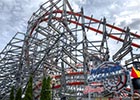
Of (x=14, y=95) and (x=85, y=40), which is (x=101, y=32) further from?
(x=14, y=95)

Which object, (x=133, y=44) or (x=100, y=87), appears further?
(x=133, y=44)

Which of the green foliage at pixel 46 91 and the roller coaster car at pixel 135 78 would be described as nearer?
the roller coaster car at pixel 135 78

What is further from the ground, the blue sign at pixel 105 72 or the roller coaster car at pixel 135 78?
the blue sign at pixel 105 72

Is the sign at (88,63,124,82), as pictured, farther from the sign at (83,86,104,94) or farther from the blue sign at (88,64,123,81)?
the sign at (83,86,104,94)

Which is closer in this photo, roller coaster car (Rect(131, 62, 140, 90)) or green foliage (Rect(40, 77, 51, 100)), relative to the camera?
roller coaster car (Rect(131, 62, 140, 90))

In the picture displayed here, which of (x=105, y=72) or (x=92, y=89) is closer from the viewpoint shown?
(x=92, y=89)

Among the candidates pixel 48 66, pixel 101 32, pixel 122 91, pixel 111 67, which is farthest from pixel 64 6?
pixel 122 91

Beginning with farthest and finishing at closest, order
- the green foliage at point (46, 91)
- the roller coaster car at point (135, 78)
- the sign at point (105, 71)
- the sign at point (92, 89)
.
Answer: the green foliage at point (46, 91) < the sign at point (105, 71) < the sign at point (92, 89) < the roller coaster car at point (135, 78)

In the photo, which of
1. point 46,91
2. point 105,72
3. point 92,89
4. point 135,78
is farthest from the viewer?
point 46,91

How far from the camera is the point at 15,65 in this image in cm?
2961

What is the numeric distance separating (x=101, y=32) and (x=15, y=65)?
40.8ft

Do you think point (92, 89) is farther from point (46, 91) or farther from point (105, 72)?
point (46, 91)

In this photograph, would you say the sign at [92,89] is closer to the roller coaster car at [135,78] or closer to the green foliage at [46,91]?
the roller coaster car at [135,78]

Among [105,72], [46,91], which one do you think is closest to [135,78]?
[105,72]
